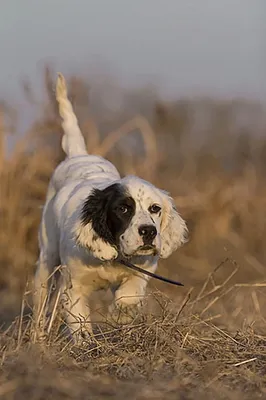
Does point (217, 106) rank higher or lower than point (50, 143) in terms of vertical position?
lower

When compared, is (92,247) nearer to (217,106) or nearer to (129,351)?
(129,351)

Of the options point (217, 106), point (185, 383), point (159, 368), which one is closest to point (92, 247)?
point (159, 368)

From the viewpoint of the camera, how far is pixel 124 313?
18.4 ft

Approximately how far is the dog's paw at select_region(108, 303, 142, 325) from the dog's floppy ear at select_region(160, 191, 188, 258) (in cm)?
43

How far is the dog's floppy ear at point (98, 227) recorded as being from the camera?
19.4ft

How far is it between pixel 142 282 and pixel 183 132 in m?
11.5

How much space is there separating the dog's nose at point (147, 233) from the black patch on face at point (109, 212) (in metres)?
0.16

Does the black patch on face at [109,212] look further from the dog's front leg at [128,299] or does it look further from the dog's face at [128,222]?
the dog's front leg at [128,299]

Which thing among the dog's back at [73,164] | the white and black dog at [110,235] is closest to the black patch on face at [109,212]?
the white and black dog at [110,235]

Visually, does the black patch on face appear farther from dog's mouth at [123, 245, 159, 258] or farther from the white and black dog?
dog's mouth at [123, 245, 159, 258]

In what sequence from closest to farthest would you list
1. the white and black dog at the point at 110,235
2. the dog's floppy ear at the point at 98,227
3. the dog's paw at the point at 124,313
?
the dog's paw at the point at 124,313 < the white and black dog at the point at 110,235 < the dog's floppy ear at the point at 98,227

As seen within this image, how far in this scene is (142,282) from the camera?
6254 mm

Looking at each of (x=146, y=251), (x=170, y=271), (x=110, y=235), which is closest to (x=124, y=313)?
(x=146, y=251)

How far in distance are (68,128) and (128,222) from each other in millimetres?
2233
